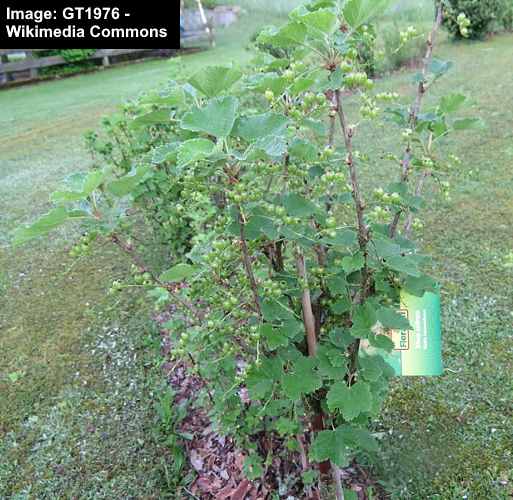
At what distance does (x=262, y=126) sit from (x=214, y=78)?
0.42 feet

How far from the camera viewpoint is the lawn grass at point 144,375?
2023 mm

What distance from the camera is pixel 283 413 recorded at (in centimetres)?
159

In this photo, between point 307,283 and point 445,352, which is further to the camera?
point 445,352

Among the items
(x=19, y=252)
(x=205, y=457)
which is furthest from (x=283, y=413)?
(x=19, y=252)

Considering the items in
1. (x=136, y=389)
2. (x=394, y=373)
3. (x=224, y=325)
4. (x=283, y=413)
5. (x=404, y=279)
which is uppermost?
(x=404, y=279)

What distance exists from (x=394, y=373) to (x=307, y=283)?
372 millimetres

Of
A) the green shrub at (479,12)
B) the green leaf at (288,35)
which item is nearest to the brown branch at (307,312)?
the green leaf at (288,35)

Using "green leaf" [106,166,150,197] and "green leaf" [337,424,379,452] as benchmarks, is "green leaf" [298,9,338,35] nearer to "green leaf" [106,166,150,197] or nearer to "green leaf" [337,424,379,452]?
"green leaf" [106,166,150,197]

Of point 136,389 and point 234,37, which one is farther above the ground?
point 234,37

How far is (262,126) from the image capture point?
0.93m

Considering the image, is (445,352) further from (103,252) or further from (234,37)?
(234,37)

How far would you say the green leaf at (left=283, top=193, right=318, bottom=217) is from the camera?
3.69 feet

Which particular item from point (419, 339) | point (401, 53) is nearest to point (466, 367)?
point (419, 339)

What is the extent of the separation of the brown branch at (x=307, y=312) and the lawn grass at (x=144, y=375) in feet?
2.32
